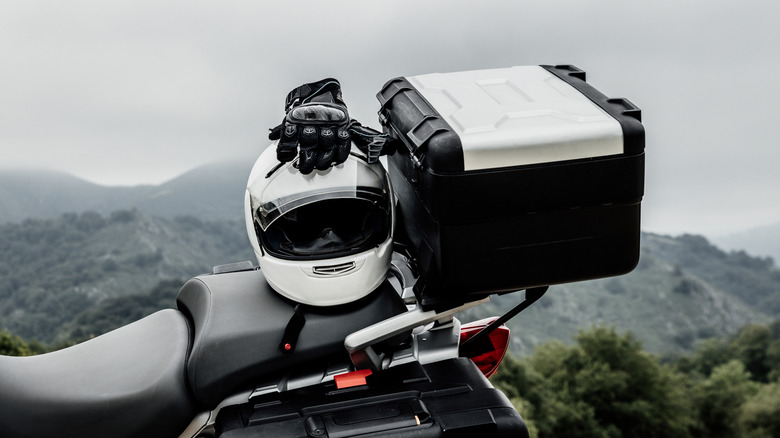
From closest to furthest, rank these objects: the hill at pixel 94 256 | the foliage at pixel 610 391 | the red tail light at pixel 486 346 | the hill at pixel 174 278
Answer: the red tail light at pixel 486 346 < the foliage at pixel 610 391 < the hill at pixel 174 278 < the hill at pixel 94 256

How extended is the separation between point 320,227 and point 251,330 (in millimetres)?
421

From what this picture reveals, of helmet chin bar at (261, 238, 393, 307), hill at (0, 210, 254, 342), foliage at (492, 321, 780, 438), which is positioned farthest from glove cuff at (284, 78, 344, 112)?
hill at (0, 210, 254, 342)

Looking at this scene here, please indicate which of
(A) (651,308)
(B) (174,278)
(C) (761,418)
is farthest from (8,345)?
(A) (651,308)

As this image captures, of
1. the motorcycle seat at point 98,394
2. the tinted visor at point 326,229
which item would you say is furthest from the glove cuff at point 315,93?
the motorcycle seat at point 98,394

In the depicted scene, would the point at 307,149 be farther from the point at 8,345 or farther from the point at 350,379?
the point at 8,345

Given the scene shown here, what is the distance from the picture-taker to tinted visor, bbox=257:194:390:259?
2.81 m

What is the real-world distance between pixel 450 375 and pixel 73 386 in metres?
1.26

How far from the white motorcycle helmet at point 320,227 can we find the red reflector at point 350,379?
0.25 m

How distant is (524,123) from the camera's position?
2.61 metres

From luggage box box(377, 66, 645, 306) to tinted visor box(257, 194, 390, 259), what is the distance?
0.20m

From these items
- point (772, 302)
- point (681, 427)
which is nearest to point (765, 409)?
point (681, 427)

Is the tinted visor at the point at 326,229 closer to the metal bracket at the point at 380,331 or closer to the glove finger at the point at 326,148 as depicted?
Result: the glove finger at the point at 326,148

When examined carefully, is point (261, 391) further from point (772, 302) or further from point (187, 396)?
point (772, 302)

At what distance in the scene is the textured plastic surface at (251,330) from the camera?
270 centimetres
